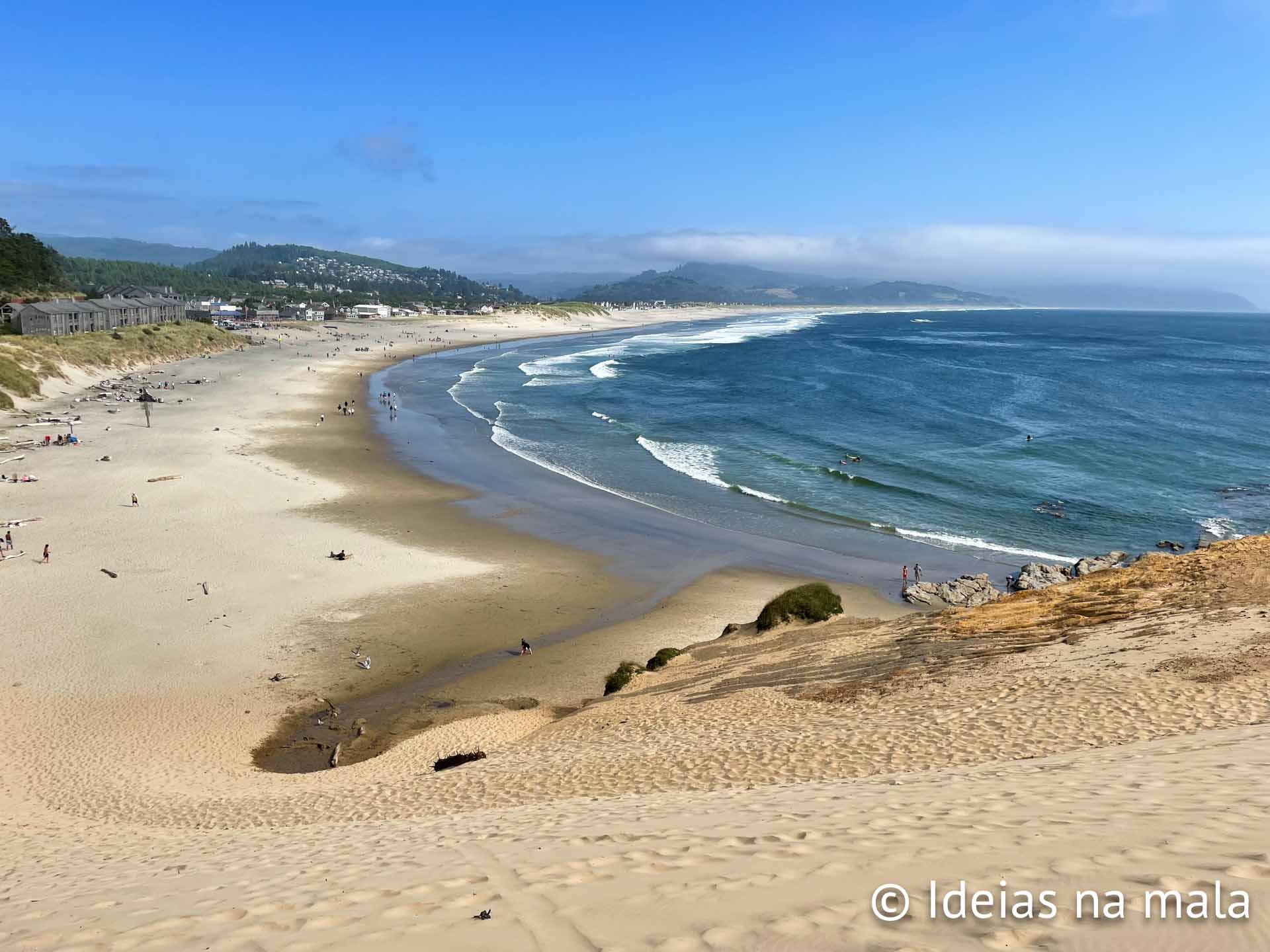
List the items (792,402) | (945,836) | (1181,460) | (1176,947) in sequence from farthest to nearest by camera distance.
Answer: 1. (792,402)
2. (1181,460)
3. (945,836)
4. (1176,947)

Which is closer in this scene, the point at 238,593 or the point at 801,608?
the point at 801,608

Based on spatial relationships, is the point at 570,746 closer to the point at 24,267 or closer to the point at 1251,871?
the point at 1251,871

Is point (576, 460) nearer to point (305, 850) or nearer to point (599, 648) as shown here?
point (599, 648)

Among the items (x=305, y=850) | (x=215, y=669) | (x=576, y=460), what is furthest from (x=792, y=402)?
(x=305, y=850)

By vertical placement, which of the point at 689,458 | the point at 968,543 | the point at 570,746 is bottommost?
the point at 570,746

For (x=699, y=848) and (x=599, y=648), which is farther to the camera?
(x=599, y=648)

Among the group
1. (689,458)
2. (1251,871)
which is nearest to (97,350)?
(689,458)

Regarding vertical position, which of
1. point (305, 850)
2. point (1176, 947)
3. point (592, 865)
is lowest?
point (305, 850)
